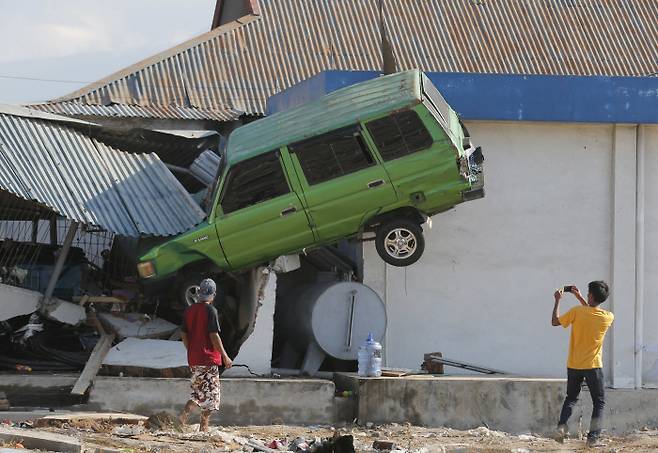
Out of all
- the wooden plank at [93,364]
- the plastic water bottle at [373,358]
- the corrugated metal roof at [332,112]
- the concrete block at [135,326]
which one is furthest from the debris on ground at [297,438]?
the corrugated metal roof at [332,112]

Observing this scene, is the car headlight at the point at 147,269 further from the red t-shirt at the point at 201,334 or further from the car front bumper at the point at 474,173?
the car front bumper at the point at 474,173

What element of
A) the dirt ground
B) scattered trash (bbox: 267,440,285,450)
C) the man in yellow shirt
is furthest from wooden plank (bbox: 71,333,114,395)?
the man in yellow shirt

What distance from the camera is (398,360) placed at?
14.0 m

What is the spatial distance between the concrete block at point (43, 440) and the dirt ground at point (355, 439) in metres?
0.51

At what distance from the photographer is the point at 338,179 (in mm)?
12742

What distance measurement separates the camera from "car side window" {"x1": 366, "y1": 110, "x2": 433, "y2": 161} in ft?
41.0

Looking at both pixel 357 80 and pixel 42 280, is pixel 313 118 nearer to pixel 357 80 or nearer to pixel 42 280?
pixel 357 80

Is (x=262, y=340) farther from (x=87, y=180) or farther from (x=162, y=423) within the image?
(x=87, y=180)

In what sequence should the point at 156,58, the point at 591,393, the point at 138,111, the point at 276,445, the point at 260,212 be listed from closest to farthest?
1. the point at 276,445
2. the point at 591,393
3. the point at 260,212
4. the point at 138,111
5. the point at 156,58

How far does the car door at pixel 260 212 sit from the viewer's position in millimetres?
12852

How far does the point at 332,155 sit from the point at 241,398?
281cm

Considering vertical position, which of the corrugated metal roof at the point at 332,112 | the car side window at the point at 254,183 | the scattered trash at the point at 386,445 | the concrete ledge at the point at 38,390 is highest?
the corrugated metal roof at the point at 332,112

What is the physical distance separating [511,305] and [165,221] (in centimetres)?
431

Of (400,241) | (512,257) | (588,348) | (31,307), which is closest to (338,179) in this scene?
(400,241)
